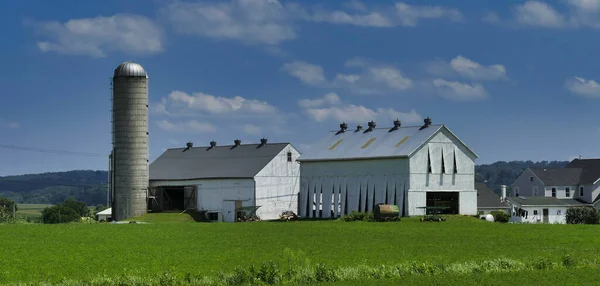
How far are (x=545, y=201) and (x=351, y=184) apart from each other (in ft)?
106

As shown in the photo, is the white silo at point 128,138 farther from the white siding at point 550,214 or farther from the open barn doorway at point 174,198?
the white siding at point 550,214

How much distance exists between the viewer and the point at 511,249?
43188mm

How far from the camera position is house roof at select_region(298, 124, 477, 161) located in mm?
79000

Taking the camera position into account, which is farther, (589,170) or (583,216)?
(589,170)

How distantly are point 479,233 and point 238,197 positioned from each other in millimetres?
38343

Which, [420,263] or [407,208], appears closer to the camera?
[420,263]

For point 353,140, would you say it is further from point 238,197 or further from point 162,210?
point 162,210

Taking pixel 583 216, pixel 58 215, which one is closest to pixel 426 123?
pixel 583 216

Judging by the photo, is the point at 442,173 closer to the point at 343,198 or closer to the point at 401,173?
the point at 401,173

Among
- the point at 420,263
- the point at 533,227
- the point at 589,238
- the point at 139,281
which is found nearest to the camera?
the point at 139,281

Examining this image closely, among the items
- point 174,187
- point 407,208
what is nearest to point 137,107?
point 174,187

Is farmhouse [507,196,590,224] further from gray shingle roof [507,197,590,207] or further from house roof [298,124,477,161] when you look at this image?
house roof [298,124,477,161]

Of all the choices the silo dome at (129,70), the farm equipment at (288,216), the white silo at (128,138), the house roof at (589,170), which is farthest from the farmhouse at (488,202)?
the silo dome at (129,70)

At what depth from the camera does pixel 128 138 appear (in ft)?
298
